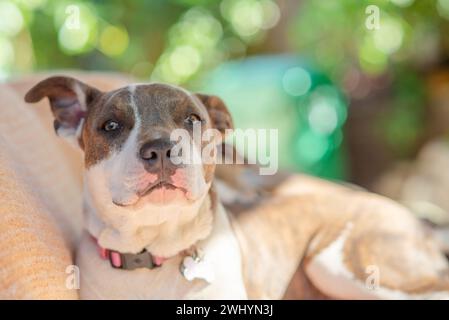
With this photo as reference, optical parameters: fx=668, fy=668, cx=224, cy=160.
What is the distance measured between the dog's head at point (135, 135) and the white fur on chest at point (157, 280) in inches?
7.2

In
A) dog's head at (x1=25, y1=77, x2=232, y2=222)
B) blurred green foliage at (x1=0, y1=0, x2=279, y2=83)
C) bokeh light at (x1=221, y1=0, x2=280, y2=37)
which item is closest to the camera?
dog's head at (x1=25, y1=77, x2=232, y2=222)

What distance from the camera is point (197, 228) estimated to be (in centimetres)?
213

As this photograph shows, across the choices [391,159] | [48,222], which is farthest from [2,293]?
[391,159]

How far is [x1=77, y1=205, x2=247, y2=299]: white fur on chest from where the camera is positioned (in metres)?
2.07

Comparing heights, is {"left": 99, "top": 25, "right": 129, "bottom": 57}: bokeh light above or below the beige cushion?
above

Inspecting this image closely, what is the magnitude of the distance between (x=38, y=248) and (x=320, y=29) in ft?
11.2

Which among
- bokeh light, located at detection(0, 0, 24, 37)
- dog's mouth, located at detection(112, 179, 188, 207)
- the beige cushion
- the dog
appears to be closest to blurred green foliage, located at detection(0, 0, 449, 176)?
bokeh light, located at detection(0, 0, 24, 37)

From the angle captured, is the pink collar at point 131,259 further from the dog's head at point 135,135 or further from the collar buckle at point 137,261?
the dog's head at point 135,135

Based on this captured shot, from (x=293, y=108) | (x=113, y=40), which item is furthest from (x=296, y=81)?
(x=113, y=40)

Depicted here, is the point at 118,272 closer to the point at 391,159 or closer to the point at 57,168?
the point at 57,168

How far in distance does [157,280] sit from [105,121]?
1.70 feet

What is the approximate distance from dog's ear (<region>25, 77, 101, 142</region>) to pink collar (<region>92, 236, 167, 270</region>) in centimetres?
45

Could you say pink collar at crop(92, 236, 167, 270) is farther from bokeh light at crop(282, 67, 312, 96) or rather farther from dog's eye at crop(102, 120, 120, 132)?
bokeh light at crop(282, 67, 312, 96)
